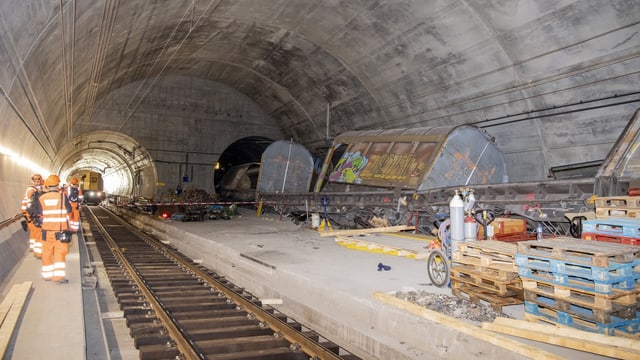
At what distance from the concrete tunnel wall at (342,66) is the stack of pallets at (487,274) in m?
5.96

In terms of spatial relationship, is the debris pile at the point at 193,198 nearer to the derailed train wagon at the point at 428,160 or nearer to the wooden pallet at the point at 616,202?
the derailed train wagon at the point at 428,160

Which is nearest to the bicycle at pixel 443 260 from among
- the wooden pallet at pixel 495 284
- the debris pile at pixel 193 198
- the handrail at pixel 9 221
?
the wooden pallet at pixel 495 284

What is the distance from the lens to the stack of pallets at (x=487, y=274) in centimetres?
473

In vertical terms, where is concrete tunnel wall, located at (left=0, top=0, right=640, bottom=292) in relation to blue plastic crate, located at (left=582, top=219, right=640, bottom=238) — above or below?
above

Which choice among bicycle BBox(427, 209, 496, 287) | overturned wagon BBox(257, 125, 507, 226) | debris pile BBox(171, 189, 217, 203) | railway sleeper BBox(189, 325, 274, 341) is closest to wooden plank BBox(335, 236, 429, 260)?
overturned wagon BBox(257, 125, 507, 226)

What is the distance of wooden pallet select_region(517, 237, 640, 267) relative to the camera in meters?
3.76

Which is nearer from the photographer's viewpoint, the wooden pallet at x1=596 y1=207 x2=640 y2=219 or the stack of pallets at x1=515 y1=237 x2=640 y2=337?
the stack of pallets at x1=515 y1=237 x2=640 y2=337

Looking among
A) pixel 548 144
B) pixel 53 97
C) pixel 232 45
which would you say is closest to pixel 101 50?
pixel 53 97

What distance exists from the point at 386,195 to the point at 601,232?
624 cm

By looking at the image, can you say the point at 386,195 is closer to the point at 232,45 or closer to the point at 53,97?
the point at 53,97

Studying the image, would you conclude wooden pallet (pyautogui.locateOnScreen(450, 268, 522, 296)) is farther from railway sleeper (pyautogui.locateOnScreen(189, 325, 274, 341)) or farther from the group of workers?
the group of workers

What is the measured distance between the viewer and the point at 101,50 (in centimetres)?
1317

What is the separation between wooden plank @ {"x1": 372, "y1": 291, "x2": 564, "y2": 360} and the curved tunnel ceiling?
5.50m

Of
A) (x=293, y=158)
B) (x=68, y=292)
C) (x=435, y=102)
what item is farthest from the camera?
(x=293, y=158)
